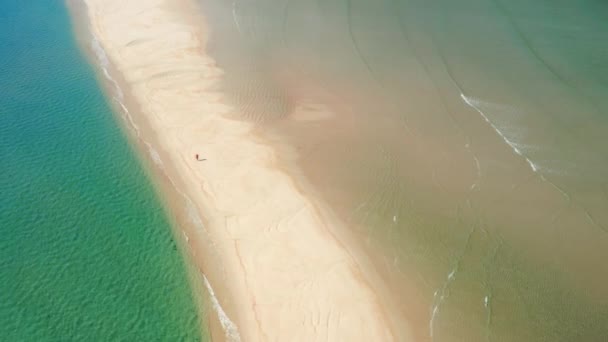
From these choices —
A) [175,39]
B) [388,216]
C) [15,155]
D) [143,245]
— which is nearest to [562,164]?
[388,216]

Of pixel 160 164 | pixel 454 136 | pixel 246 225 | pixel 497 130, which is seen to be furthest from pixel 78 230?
pixel 497 130

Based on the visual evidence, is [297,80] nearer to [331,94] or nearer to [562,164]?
[331,94]

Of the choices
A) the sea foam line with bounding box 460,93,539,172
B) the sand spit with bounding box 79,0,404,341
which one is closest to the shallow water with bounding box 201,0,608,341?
the sea foam line with bounding box 460,93,539,172

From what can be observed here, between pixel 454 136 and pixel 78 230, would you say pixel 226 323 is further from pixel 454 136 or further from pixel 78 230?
pixel 454 136

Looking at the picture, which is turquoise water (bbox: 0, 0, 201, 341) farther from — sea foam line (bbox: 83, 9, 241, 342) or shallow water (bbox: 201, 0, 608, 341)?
shallow water (bbox: 201, 0, 608, 341)

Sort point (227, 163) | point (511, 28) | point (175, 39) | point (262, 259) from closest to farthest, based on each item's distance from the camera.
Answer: point (262, 259)
point (227, 163)
point (175, 39)
point (511, 28)
